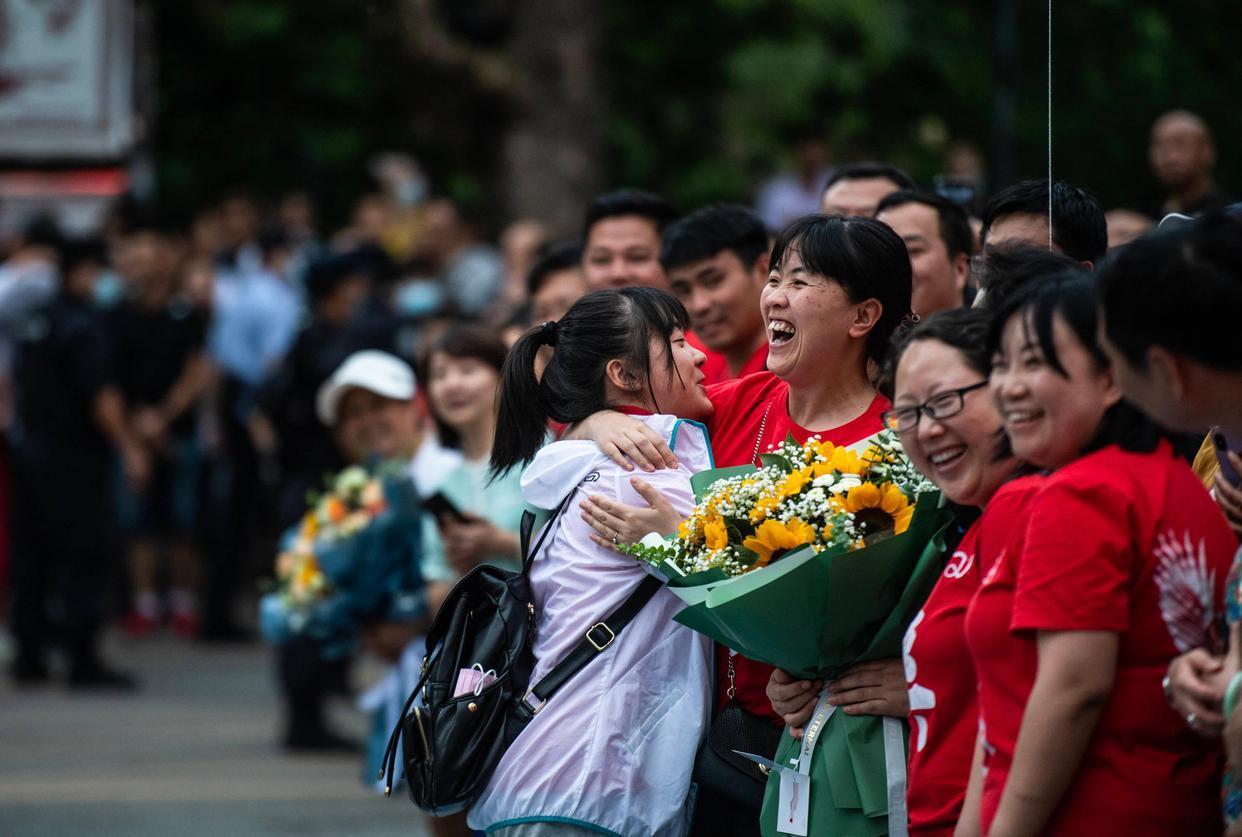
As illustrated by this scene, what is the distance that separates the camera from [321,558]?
671 cm

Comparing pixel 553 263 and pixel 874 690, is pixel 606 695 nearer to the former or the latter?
pixel 874 690

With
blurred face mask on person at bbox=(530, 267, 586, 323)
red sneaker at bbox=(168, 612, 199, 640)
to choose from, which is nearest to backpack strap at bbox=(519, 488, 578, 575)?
blurred face mask on person at bbox=(530, 267, 586, 323)

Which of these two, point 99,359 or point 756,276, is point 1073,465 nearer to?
point 756,276

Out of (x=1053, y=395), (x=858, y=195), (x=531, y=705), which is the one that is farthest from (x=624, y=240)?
(x=1053, y=395)

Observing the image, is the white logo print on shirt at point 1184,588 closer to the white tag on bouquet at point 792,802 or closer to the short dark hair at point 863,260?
the white tag on bouquet at point 792,802

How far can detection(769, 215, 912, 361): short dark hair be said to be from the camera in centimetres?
396

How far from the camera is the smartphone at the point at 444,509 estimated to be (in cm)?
571

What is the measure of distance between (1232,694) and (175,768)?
7.32 metres

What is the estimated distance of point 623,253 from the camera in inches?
242

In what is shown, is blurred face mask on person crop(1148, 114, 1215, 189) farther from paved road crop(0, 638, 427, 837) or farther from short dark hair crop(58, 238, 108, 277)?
short dark hair crop(58, 238, 108, 277)

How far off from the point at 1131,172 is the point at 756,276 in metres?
4.18

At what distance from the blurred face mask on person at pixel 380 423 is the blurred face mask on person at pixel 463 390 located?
3.64 ft

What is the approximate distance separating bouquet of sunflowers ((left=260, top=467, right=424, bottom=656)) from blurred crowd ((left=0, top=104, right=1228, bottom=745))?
0.64 feet

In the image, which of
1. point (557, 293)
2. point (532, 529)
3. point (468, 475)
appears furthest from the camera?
point (557, 293)
